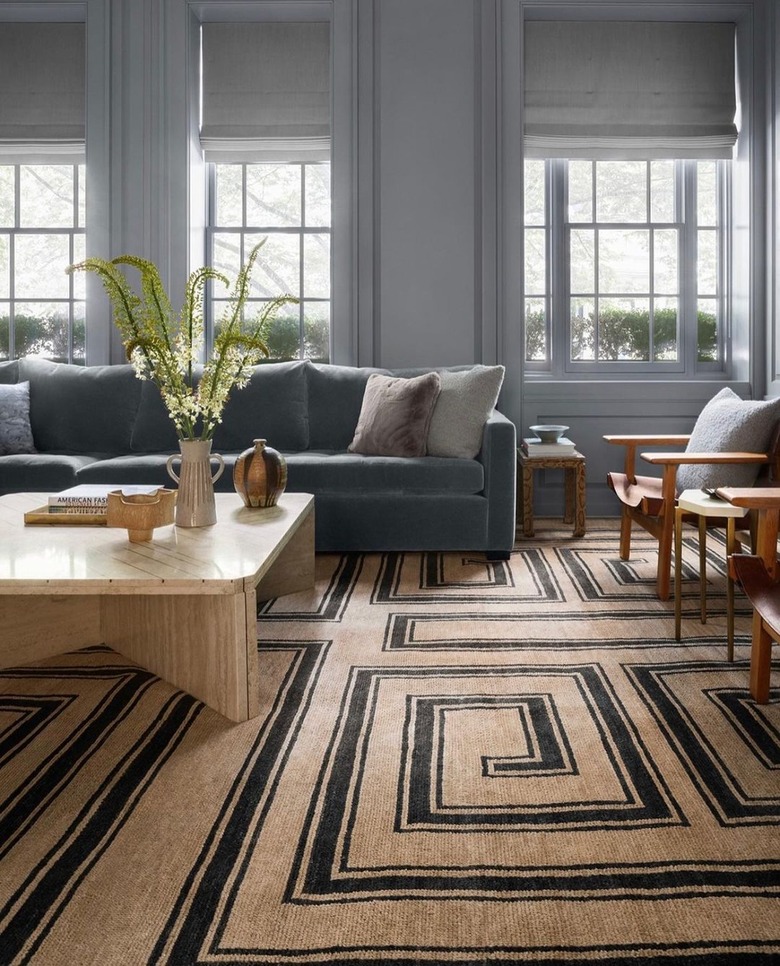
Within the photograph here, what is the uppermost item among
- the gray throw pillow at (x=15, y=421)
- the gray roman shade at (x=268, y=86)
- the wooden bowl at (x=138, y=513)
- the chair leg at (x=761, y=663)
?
the gray roman shade at (x=268, y=86)

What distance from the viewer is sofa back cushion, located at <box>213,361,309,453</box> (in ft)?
14.9

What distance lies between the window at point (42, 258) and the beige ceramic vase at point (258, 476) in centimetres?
282

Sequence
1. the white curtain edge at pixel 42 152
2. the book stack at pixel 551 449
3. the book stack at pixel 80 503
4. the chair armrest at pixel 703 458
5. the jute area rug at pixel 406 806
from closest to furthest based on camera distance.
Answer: the jute area rug at pixel 406 806 → the book stack at pixel 80 503 → the chair armrest at pixel 703 458 → the book stack at pixel 551 449 → the white curtain edge at pixel 42 152

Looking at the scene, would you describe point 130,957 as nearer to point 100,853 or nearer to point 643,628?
point 100,853

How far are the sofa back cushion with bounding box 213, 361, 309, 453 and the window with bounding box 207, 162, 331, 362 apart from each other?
837 mm

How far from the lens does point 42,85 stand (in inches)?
207

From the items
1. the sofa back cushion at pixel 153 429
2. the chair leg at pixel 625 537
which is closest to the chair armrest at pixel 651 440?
Result: the chair leg at pixel 625 537

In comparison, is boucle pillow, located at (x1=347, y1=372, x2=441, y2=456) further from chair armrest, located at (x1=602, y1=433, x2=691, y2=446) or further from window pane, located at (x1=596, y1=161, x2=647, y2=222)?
window pane, located at (x1=596, y1=161, x2=647, y2=222)

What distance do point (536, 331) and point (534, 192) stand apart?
845mm

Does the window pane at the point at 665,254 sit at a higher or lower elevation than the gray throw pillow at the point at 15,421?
higher

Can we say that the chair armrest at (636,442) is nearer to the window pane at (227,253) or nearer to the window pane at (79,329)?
the window pane at (227,253)

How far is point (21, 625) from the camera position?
2609 mm

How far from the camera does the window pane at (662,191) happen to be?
5.34 m

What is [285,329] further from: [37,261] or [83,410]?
[37,261]
